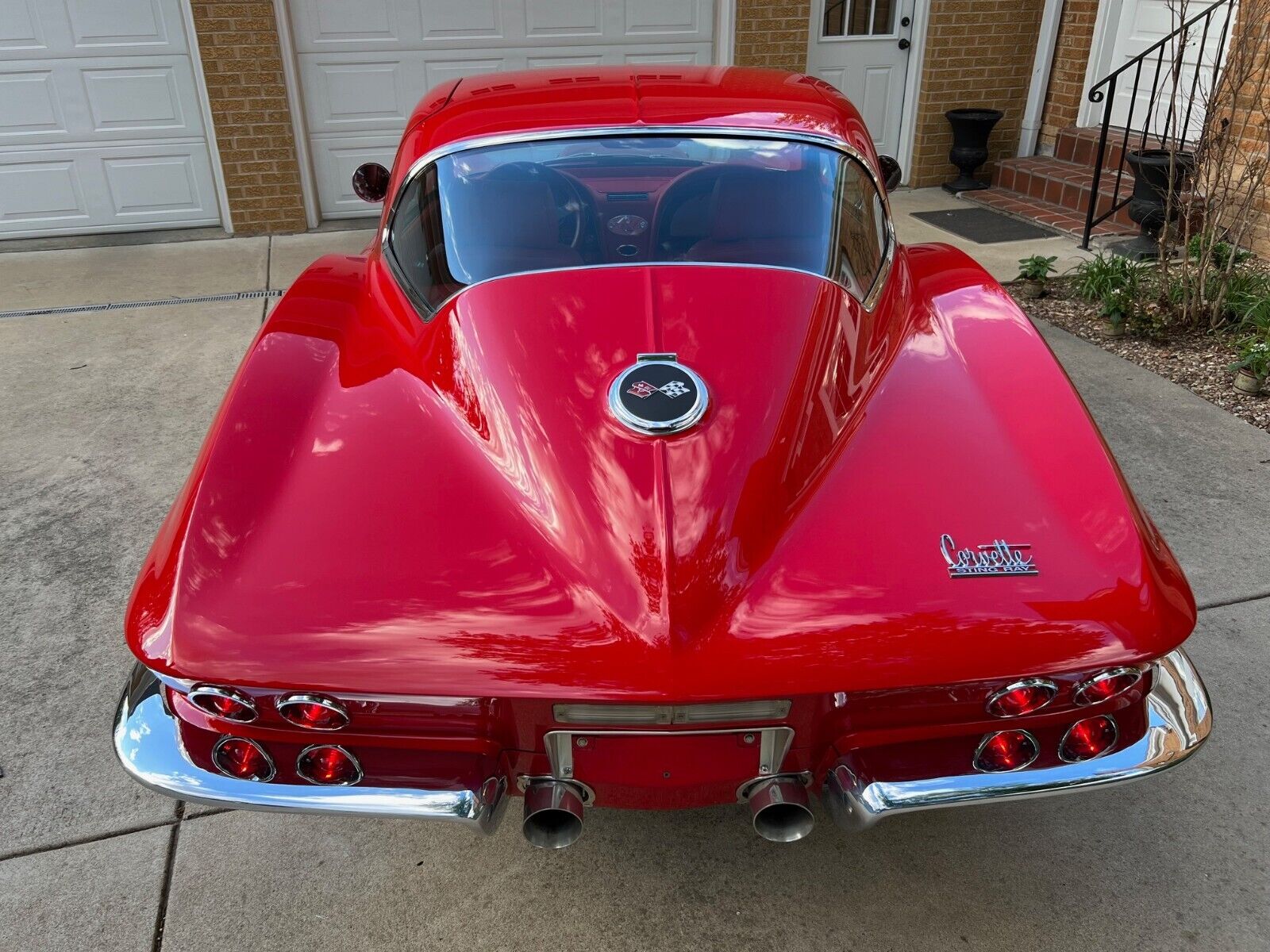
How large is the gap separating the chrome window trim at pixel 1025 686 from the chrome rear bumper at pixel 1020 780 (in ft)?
0.43

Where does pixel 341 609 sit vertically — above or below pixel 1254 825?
above

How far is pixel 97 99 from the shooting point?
6.92 meters

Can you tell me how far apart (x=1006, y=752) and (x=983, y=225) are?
6.20 m

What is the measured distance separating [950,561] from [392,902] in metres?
1.45

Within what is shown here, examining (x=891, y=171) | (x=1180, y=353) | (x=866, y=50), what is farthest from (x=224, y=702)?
(x=866, y=50)

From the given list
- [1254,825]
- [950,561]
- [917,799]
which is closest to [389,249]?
[950,561]

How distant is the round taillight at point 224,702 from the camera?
1.67 m

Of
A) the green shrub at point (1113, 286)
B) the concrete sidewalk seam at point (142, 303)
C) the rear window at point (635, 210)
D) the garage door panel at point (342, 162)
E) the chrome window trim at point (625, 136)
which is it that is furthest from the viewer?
the garage door panel at point (342, 162)

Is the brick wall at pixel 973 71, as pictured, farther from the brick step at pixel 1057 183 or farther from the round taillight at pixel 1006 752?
the round taillight at pixel 1006 752

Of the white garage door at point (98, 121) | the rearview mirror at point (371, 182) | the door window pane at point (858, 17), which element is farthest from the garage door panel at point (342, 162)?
the rearview mirror at point (371, 182)

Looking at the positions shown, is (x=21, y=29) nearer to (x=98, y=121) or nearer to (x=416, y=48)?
(x=98, y=121)

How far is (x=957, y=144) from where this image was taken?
26.1 ft

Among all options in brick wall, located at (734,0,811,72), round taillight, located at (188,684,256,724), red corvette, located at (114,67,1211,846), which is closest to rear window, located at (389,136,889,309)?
red corvette, located at (114,67,1211,846)

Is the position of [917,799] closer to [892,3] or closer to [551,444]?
[551,444]
